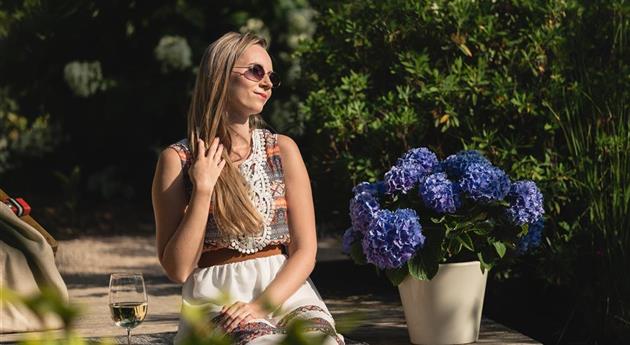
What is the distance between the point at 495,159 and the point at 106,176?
7.93 metres

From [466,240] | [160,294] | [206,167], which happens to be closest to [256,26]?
[160,294]

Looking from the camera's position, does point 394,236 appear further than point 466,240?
No

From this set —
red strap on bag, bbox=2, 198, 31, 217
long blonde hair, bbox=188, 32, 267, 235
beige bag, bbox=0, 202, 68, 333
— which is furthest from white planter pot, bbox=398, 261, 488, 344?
red strap on bag, bbox=2, 198, 31, 217

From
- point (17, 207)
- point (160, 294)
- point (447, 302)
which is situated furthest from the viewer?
point (160, 294)

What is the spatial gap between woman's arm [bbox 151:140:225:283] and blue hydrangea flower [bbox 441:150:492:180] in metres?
1.31

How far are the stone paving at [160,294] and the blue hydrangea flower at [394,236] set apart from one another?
282mm

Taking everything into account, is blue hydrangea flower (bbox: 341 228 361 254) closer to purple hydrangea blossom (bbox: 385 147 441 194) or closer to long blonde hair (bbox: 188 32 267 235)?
purple hydrangea blossom (bbox: 385 147 441 194)

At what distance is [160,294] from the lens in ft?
23.4

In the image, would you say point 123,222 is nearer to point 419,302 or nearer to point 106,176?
point 106,176

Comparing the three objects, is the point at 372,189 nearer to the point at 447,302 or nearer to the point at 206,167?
the point at 447,302

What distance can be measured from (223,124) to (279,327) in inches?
27.3

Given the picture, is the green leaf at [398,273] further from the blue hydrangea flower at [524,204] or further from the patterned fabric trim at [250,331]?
the patterned fabric trim at [250,331]

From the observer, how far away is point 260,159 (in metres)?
3.67

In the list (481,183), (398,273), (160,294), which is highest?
(481,183)
